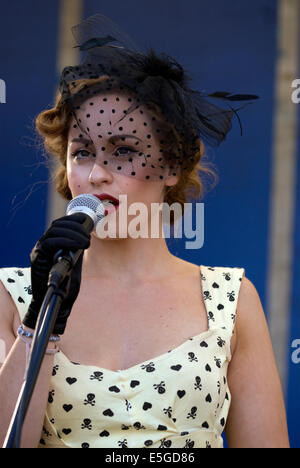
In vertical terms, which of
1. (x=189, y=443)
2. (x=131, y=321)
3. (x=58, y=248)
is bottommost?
(x=189, y=443)

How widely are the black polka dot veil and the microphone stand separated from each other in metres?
0.63

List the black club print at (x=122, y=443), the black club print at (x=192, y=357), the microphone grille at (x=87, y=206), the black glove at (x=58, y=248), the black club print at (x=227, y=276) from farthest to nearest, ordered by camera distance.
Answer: the black club print at (x=227, y=276) → the black club print at (x=192, y=357) → the black club print at (x=122, y=443) → the microphone grille at (x=87, y=206) → the black glove at (x=58, y=248)

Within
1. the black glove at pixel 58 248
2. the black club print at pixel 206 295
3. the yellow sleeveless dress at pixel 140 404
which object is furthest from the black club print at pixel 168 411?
the black glove at pixel 58 248

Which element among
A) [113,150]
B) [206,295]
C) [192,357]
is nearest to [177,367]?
[192,357]

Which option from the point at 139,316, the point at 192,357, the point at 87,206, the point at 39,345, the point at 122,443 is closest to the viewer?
the point at 39,345

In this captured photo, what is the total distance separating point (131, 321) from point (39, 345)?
0.81m

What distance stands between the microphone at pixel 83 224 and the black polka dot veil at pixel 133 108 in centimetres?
43

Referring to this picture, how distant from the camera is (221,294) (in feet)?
6.43

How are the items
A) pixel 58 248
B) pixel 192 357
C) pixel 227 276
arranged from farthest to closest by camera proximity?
pixel 227 276
pixel 192 357
pixel 58 248

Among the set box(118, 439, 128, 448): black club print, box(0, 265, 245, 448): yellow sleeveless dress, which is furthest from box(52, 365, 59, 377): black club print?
box(118, 439, 128, 448): black club print

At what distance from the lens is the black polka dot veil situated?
1735mm

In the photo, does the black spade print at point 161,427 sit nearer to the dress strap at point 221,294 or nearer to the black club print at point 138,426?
the black club print at point 138,426

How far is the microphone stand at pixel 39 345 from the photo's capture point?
41.1 inches

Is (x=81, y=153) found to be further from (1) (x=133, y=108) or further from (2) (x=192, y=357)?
(2) (x=192, y=357)
